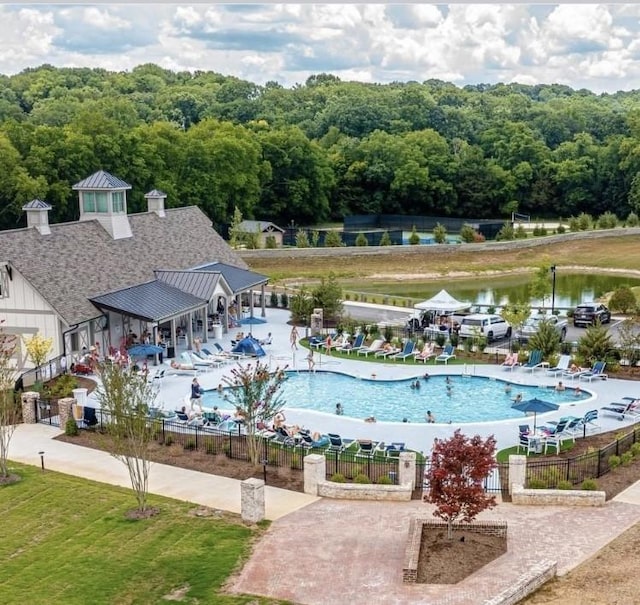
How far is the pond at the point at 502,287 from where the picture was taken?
195ft

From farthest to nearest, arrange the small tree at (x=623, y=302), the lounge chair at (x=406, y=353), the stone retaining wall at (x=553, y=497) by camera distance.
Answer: the small tree at (x=623, y=302), the lounge chair at (x=406, y=353), the stone retaining wall at (x=553, y=497)

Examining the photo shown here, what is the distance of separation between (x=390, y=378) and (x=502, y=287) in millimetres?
33233

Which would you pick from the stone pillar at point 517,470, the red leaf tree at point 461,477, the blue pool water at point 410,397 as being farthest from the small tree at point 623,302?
the red leaf tree at point 461,477

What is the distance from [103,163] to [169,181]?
6.06 m

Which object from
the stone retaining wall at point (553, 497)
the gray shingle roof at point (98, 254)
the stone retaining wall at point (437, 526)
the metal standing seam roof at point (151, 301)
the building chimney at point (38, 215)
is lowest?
→ the stone retaining wall at point (553, 497)

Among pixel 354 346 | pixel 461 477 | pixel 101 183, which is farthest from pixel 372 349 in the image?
pixel 461 477

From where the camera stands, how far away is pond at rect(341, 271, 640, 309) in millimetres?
59303

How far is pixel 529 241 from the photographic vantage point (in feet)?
252

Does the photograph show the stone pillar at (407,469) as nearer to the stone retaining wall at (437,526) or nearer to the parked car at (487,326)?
the stone retaining wall at (437,526)

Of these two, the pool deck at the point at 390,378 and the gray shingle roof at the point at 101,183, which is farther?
the gray shingle roof at the point at 101,183

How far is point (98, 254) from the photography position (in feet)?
128

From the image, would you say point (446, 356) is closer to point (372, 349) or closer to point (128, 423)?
point (372, 349)

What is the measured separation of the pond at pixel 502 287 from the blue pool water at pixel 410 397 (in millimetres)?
25020

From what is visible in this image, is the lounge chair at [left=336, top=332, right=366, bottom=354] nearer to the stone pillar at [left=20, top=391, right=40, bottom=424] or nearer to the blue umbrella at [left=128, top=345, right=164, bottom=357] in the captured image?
the blue umbrella at [left=128, top=345, right=164, bottom=357]
